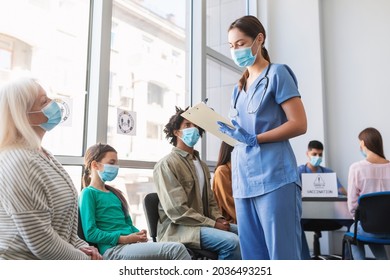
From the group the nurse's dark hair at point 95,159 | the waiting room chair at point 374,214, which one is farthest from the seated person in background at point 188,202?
the waiting room chair at point 374,214

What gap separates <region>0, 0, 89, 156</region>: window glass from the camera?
73.2 inches

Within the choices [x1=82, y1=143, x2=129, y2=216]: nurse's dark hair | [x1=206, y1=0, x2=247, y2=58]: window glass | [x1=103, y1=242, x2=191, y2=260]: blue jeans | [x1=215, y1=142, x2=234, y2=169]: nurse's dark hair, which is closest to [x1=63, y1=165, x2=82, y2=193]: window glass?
[x1=82, y1=143, x2=129, y2=216]: nurse's dark hair

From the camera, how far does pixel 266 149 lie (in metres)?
1.24

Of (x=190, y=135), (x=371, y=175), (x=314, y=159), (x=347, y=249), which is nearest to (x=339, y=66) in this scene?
(x=314, y=159)

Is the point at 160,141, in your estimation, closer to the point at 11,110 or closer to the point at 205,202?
the point at 205,202

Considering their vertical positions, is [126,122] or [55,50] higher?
[55,50]

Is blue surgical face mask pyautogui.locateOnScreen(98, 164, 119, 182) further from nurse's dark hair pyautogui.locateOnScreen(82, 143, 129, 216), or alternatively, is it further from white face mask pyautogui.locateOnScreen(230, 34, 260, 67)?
white face mask pyautogui.locateOnScreen(230, 34, 260, 67)

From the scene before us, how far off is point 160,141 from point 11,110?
1.67 meters

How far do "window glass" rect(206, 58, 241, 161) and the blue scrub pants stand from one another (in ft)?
6.75

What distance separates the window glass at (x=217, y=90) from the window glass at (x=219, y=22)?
0.59 ft

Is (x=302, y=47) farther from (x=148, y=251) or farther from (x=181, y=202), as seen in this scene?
(x=148, y=251)

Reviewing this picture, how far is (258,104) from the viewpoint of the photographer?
126 cm

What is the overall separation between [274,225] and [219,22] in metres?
2.91
